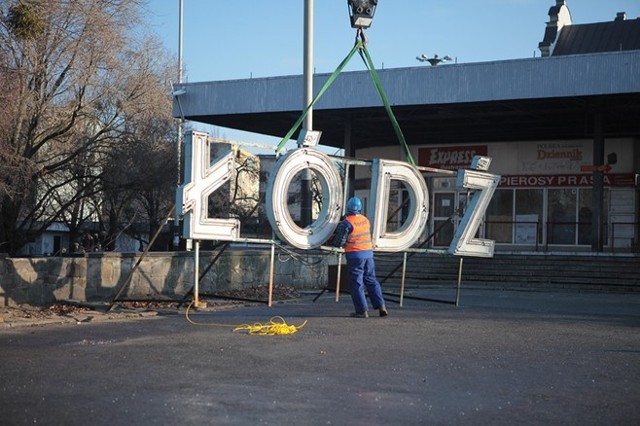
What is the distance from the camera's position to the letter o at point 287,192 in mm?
15555

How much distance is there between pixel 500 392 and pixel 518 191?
32.8 meters

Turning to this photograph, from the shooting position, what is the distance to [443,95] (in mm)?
31609

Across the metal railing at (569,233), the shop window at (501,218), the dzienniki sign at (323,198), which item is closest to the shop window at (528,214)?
the metal railing at (569,233)

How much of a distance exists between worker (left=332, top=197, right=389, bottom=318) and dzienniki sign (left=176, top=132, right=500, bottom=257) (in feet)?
4.38

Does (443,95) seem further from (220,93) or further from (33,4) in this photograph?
(33,4)

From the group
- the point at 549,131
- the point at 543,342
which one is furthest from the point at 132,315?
the point at 549,131

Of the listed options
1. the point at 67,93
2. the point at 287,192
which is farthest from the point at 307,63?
the point at 67,93

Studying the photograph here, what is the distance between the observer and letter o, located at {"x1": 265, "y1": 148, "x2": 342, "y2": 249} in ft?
51.0

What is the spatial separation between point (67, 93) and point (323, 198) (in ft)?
43.0

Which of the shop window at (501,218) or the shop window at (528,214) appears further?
the shop window at (501,218)

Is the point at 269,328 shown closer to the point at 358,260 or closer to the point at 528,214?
the point at 358,260

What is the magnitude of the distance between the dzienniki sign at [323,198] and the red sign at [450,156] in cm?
2241

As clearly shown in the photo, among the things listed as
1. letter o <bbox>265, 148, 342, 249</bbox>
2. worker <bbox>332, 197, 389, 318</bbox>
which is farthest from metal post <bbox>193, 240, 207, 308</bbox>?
worker <bbox>332, 197, 389, 318</bbox>

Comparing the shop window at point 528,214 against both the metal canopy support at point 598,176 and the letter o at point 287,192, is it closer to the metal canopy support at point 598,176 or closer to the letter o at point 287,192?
the metal canopy support at point 598,176
